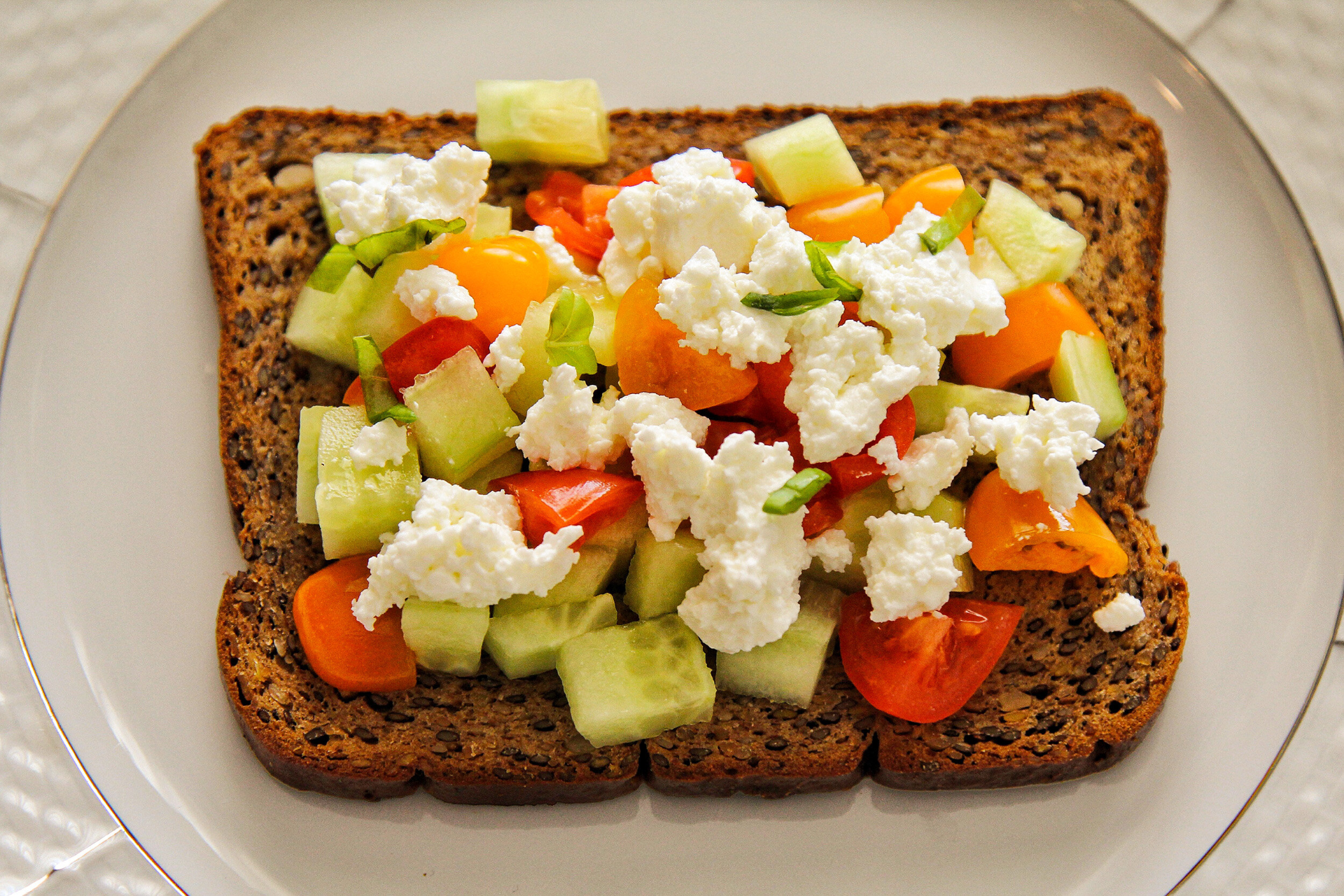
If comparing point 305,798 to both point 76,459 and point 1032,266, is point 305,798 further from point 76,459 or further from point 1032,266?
point 1032,266

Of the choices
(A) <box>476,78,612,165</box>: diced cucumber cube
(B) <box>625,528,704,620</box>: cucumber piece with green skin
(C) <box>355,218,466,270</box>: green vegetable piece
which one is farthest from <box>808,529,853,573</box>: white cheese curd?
(A) <box>476,78,612,165</box>: diced cucumber cube

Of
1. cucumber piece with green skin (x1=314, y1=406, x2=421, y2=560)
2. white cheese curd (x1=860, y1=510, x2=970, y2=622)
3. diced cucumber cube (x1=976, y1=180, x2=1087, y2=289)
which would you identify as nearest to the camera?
white cheese curd (x1=860, y1=510, x2=970, y2=622)

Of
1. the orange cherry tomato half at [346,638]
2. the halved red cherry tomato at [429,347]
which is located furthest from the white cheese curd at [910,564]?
the orange cherry tomato half at [346,638]

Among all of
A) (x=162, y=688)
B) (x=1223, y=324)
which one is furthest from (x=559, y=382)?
(x=1223, y=324)

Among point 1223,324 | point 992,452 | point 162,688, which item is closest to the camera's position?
point 992,452

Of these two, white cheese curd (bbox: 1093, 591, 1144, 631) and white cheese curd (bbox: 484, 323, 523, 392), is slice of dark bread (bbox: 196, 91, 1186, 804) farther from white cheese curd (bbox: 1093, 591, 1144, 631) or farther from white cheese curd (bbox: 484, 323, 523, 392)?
white cheese curd (bbox: 484, 323, 523, 392)

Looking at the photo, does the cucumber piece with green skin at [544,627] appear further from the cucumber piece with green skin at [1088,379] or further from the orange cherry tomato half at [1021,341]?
the cucumber piece with green skin at [1088,379]
